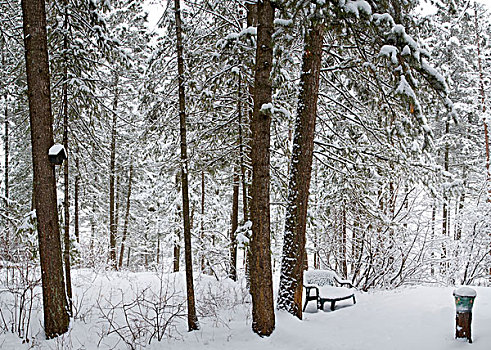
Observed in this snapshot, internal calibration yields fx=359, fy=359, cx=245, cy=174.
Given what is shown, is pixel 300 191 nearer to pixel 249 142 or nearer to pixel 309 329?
pixel 309 329

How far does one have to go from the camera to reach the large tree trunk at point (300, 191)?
594 centimetres

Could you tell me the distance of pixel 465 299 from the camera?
15.1ft

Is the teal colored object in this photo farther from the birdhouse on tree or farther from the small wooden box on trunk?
the birdhouse on tree

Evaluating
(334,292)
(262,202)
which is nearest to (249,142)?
(262,202)

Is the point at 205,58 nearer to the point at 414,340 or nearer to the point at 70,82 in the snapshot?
the point at 70,82

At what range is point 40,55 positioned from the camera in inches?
211

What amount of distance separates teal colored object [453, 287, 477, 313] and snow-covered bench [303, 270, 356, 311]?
90.4 inches

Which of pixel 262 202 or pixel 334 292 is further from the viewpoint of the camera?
pixel 334 292

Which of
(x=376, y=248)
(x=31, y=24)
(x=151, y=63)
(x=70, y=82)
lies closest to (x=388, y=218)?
(x=376, y=248)

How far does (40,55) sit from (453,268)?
1059 cm

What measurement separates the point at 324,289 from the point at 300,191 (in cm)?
236

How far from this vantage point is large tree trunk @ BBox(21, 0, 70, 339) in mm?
5324

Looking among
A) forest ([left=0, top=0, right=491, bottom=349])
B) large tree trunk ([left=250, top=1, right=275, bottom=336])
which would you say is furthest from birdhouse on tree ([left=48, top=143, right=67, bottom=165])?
large tree trunk ([left=250, top=1, right=275, bottom=336])

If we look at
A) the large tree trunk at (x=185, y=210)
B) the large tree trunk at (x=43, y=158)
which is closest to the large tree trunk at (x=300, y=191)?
the large tree trunk at (x=185, y=210)
